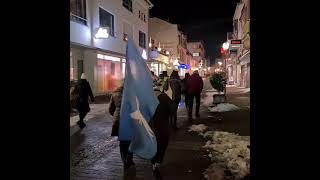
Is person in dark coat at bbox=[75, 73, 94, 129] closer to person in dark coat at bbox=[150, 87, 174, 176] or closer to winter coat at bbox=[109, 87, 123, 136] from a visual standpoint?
winter coat at bbox=[109, 87, 123, 136]

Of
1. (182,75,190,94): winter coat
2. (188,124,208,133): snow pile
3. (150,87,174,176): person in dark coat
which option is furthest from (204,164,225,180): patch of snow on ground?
(182,75,190,94): winter coat

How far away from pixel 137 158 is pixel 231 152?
2.01 metres

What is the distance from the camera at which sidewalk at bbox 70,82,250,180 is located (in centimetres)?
586

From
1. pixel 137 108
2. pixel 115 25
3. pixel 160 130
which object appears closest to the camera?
pixel 137 108

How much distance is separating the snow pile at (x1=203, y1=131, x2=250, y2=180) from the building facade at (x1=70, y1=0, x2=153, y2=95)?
33.4 feet

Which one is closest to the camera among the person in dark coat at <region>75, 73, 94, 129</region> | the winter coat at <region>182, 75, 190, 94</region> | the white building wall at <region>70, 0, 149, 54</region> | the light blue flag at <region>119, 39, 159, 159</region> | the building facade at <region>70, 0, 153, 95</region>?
the light blue flag at <region>119, 39, 159, 159</region>

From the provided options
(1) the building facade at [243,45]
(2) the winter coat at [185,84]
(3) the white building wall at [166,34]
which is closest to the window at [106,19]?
(1) the building facade at [243,45]

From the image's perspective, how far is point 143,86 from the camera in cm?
551

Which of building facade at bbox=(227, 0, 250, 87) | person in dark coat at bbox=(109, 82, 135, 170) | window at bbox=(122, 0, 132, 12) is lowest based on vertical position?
person in dark coat at bbox=(109, 82, 135, 170)

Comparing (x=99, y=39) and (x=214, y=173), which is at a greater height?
(x=99, y=39)

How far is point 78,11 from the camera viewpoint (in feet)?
67.1

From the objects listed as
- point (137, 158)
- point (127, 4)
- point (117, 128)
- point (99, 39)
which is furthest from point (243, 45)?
point (117, 128)

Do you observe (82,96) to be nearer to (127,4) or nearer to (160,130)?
(160,130)
